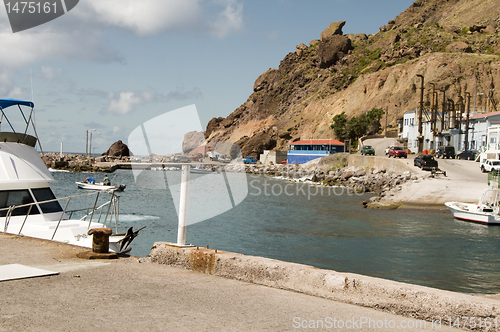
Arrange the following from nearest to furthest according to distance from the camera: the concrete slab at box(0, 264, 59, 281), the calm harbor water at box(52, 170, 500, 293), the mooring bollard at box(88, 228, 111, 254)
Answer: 1. the concrete slab at box(0, 264, 59, 281)
2. the mooring bollard at box(88, 228, 111, 254)
3. the calm harbor water at box(52, 170, 500, 293)

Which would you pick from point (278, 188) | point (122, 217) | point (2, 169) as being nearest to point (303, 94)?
point (278, 188)

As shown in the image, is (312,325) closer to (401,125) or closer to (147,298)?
(147,298)

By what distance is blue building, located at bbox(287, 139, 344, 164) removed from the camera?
85.6m

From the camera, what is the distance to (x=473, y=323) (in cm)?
472

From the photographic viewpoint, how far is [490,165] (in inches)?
1474

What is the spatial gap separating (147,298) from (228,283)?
141cm

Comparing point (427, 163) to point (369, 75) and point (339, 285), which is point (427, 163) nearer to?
point (339, 285)

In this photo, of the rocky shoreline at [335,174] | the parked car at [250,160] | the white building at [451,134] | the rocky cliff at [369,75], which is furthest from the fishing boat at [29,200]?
the parked car at [250,160]

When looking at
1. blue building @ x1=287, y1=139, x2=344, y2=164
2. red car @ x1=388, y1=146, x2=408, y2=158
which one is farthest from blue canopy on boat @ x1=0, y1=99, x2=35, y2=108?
blue building @ x1=287, y1=139, x2=344, y2=164

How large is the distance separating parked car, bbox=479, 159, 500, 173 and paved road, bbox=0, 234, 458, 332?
34.8 meters

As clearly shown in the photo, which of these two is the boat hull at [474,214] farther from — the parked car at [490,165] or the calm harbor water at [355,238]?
the parked car at [490,165]

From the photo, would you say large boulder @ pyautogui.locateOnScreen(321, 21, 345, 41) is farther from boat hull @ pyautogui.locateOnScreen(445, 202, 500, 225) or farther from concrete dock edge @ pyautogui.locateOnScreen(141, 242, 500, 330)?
concrete dock edge @ pyautogui.locateOnScreen(141, 242, 500, 330)

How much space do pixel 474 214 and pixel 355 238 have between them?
10506mm

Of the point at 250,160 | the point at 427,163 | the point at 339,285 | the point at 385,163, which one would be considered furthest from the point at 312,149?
the point at 339,285
